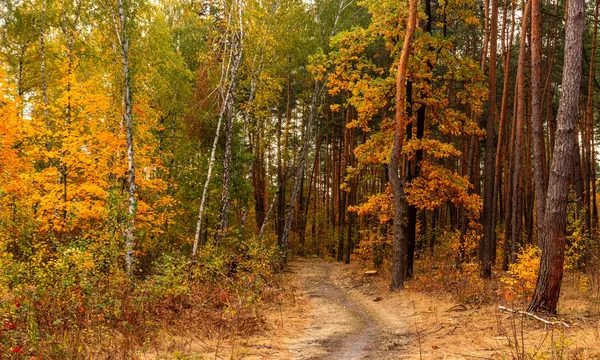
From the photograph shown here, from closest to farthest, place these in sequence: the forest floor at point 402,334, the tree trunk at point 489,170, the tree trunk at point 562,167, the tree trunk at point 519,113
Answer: the forest floor at point 402,334 < the tree trunk at point 562,167 < the tree trunk at point 519,113 < the tree trunk at point 489,170

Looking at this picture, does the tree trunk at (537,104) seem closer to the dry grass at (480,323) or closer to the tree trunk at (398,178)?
the dry grass at (480,323)

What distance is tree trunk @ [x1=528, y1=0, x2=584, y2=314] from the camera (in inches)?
285

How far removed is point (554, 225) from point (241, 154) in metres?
12.8

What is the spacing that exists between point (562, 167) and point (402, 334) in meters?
4.36

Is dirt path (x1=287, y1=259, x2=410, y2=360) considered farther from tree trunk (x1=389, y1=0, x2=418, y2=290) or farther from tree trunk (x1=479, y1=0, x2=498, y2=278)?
tree trunk (x1=479, y1=0, x2=498, y2=278)

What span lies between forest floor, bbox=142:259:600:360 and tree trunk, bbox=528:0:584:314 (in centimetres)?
66

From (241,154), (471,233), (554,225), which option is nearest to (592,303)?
(554,225)

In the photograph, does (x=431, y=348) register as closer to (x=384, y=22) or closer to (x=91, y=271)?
(x=91, y=271)

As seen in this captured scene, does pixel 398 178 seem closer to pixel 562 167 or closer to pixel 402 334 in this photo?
pixel 562 167

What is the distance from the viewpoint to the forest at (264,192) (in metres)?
6.58

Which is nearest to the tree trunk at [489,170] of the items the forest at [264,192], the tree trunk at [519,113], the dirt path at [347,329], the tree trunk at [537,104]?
the forest at [264,192]

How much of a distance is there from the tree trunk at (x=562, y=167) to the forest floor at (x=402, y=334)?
25.9 inches

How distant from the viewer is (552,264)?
24.1 ft

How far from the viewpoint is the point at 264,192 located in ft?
89.0
